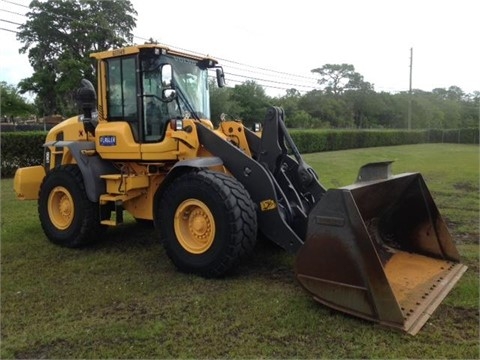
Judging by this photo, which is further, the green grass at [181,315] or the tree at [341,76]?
the tree at [341,76]

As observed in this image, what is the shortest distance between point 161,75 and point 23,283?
274 centimetres

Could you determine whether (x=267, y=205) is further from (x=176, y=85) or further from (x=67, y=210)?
(x=67, y=210)

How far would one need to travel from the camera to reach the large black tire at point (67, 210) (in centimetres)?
616

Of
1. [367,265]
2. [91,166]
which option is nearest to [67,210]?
[91,166]

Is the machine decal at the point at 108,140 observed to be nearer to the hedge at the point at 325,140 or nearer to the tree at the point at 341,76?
the hedge at the point at 325,140

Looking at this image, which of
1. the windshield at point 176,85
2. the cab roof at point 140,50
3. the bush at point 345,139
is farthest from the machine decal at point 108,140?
the bush at point 345,139

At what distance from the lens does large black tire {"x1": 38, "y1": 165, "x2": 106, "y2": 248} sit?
6160 mm

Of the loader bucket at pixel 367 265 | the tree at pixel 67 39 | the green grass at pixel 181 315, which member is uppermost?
the tree at pixel 67 39

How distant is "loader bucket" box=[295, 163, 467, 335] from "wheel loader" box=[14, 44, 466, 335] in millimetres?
10

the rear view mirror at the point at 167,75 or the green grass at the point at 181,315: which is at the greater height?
the rear view mirror at the point at 167,75

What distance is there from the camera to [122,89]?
6.09 meters

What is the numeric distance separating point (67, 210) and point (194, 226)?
2285 mm

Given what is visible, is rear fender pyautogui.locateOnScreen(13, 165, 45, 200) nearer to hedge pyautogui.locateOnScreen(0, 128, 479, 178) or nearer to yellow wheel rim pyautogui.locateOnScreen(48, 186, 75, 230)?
yellow wheel rim pyautogui.locateOnScreen(48, 186, 75, 230)

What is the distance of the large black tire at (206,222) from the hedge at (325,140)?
11.2 meters
